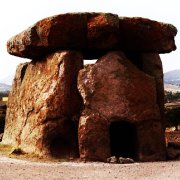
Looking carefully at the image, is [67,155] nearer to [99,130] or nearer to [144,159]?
[99,130]

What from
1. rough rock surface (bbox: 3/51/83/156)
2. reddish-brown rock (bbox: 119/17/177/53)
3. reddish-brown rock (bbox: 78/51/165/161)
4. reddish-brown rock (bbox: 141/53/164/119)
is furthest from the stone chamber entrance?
reddish-brown rock (bbox: 119/17/177/53)

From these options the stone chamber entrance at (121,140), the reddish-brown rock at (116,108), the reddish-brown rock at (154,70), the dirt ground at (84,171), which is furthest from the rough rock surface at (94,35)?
the dirt ground at (84,171)

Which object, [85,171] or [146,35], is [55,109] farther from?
[146,35]

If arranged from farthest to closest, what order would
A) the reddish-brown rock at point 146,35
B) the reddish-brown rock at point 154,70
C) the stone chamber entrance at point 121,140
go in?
the reddish-brown rock at point 154,70 → the stone chamber entrance at point 121,140 → the reddish-brown rock at point 146,35

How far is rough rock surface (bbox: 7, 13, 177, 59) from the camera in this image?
52.3ft

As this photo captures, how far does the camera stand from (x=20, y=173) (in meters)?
12.1

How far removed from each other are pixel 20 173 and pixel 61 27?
6052 millimetres

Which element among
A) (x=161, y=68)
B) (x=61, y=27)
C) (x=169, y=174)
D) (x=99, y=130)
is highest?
A: (x=61, y=27)

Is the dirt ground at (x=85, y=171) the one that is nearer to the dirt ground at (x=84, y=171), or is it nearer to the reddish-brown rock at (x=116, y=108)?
the dirt ground at (x=84, y=171)

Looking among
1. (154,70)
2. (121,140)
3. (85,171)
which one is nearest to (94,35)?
(154,70)

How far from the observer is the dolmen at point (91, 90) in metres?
15.4

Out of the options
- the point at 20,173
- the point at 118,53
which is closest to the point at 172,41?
the point at 118,53

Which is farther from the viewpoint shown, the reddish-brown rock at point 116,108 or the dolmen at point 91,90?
the dolmen at point 91,90

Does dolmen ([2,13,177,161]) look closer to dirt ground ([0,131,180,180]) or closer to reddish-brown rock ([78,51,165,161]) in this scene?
reddish-brown rock ([78,51,165,161])
